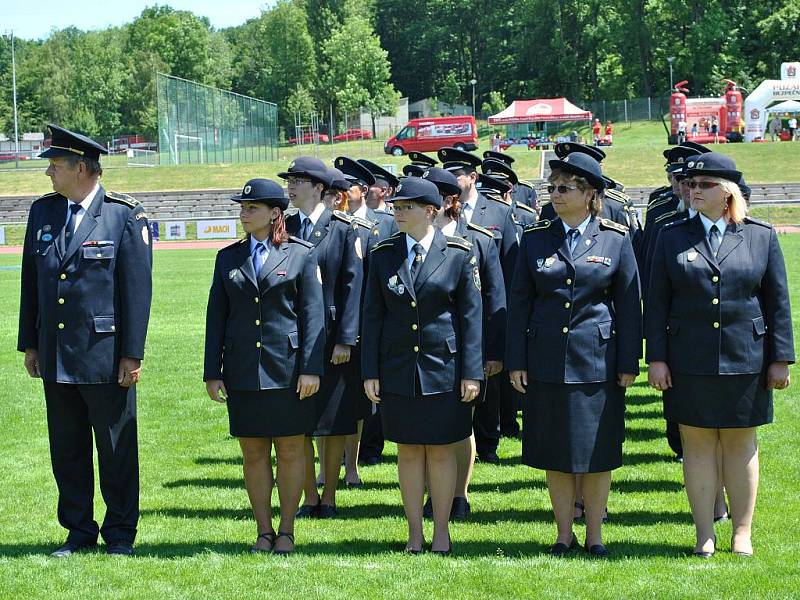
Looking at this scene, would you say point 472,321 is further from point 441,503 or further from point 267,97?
point 267,97

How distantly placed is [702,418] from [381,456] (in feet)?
12.6

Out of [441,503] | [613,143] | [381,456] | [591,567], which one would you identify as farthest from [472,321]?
[613,143]

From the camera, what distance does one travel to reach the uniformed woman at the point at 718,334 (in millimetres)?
6039

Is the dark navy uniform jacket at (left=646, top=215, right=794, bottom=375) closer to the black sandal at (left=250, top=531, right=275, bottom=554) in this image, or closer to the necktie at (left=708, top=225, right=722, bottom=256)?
the necktie at (left=708, top=225, right=722, bottom=256)

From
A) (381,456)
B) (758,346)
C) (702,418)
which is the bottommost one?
(381,456)

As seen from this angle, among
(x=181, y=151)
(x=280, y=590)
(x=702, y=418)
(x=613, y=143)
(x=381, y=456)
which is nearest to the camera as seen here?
(x=280, y=590)

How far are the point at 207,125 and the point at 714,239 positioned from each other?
50.0 metres

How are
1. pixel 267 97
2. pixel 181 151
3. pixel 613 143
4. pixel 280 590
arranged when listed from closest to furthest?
pixel 280 590 < pixel 181 151 < pixel 613 143 < pixel 267 97

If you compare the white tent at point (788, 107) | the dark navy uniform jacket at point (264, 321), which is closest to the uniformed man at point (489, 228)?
the dark navy uniform jacket at point (264, 321)

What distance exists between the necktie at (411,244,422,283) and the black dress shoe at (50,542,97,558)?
2.48 metres

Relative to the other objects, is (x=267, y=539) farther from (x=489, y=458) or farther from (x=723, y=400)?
(x=489, y=458)

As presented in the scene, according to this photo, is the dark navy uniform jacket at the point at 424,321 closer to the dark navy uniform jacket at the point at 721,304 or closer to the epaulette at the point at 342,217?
the dark navy uniform jacket at the point at 721,304

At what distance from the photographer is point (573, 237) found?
6.25 m

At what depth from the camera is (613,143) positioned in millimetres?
67875
